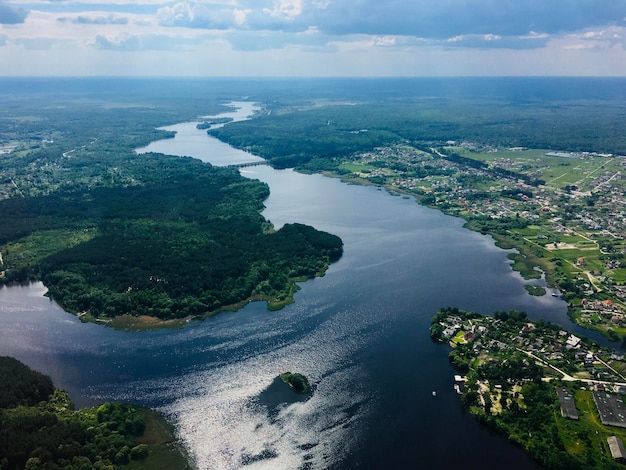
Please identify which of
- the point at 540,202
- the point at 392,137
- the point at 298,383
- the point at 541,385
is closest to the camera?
the point at 541,385

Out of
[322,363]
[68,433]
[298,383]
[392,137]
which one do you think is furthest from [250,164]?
[68,433]

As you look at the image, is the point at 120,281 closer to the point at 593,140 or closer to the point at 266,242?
the point at 266,242

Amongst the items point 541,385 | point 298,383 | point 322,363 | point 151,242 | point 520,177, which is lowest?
point 322,363

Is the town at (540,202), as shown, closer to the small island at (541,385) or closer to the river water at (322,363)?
the river water at (322,363)

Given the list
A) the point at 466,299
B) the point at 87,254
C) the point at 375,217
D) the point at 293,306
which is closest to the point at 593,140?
the point at 375,217

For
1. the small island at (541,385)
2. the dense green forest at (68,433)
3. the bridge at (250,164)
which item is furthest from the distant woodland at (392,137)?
the dense green forest at (68,433)

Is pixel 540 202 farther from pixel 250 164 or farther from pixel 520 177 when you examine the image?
pixel 250 164

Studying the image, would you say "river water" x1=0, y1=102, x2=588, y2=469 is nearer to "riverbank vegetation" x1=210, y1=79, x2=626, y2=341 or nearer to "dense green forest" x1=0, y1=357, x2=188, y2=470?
"dense green forest" x1=0, y1=357, x2=188, y2=470
